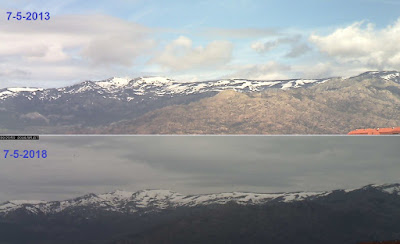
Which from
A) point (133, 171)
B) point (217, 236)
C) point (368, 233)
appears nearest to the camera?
point (217, 236)

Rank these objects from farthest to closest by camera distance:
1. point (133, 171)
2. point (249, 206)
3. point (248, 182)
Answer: point (133, 171), point (248, 182), point (249, 206)

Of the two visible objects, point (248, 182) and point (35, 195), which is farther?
point (248, 182)

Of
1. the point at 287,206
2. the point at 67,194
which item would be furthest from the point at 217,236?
the point at 67,194

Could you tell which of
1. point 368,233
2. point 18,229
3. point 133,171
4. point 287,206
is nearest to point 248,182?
point 287,206

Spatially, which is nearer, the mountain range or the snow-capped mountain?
the mountain range

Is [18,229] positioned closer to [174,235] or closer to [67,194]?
[174,235]
